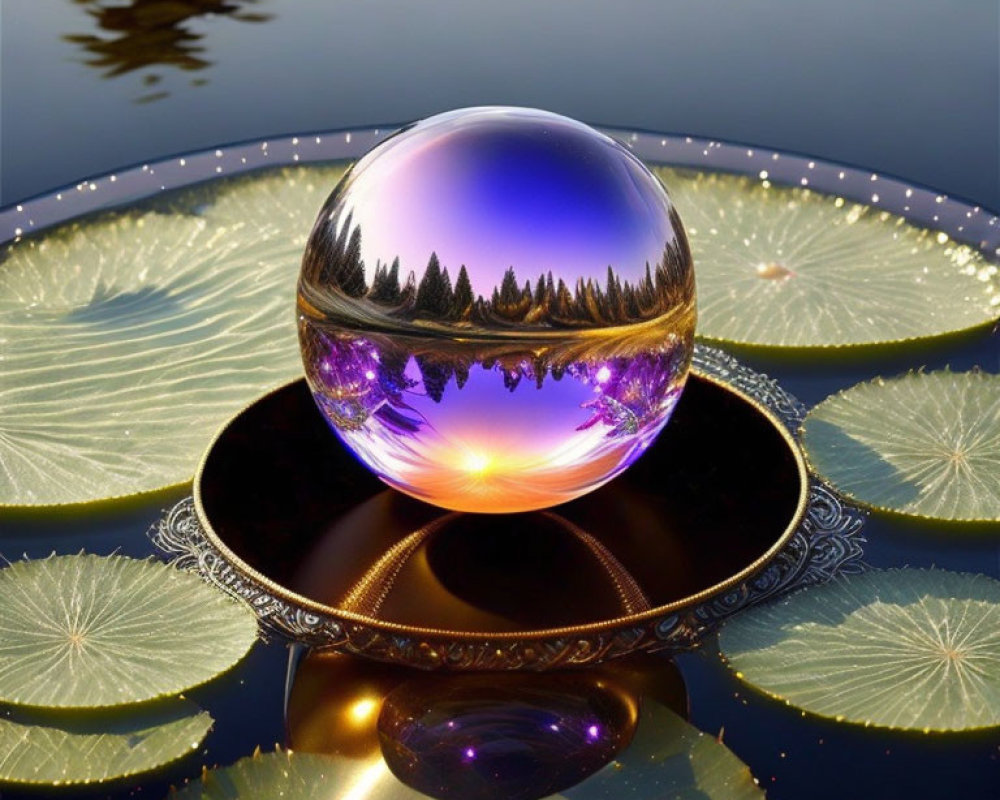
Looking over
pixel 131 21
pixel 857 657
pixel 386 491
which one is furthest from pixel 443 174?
pixel 131 21

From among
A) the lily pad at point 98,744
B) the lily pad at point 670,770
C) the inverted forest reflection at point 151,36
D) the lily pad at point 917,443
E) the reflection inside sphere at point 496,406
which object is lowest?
the inverted forest reflection at point 151,36

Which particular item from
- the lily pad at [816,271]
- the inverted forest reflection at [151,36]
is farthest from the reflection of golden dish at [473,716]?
the inverted forest reflection at [151,36]

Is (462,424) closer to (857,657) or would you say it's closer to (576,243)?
(576,243)

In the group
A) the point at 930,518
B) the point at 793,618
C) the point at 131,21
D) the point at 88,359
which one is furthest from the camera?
the point at 131,21

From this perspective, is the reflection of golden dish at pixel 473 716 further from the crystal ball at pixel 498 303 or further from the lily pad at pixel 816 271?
the lily pad at pixel 816 271

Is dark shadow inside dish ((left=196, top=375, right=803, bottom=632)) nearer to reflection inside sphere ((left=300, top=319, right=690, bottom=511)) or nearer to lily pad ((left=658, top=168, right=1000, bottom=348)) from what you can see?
reflection inside sphere ((left=300, top=319, right=690, bottom=511))

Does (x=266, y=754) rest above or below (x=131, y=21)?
above
